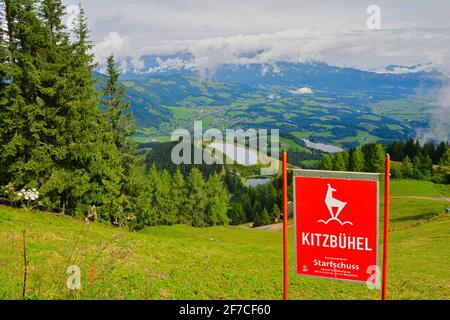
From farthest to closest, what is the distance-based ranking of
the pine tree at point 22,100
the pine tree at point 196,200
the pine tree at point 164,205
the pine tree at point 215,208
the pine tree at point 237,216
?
1. the pine tree at point 237,216
2. the pine tree at point 215,208
3. the pine tree at point 196,200
4. the pine tree at point 164,205
5. the pine tree at point 22,100

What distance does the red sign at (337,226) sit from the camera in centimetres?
715

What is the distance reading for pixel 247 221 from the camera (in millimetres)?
119000

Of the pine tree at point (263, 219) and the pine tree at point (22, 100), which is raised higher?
the pine tree at point (22, 100)

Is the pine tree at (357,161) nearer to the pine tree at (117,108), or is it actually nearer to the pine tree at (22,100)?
the pine tree at (117,108)

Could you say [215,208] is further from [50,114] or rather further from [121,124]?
[50,114]

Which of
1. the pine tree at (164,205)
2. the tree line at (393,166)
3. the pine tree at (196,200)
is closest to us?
the pine tree at (164,205)

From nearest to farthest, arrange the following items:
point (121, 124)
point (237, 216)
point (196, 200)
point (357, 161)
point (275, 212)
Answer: point (121, 124) → point (196, 200) → point (275, 212) → point (357, 161) → point (237, 216)

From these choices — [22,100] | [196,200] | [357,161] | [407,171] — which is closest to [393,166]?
[407,171]

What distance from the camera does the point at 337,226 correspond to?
7387mm

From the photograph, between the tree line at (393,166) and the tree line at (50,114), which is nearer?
the tree line at (50,114)

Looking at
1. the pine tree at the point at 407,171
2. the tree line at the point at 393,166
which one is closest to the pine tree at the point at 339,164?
the tree line at the point at 393,166

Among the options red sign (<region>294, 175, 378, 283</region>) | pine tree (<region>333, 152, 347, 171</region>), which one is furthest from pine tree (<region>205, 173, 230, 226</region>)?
red sign (<region>294, 175, 378, 283</region>)

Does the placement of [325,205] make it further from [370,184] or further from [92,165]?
[92,165]

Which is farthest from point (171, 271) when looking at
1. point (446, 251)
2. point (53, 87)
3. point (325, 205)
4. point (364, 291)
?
point (53, 87)
